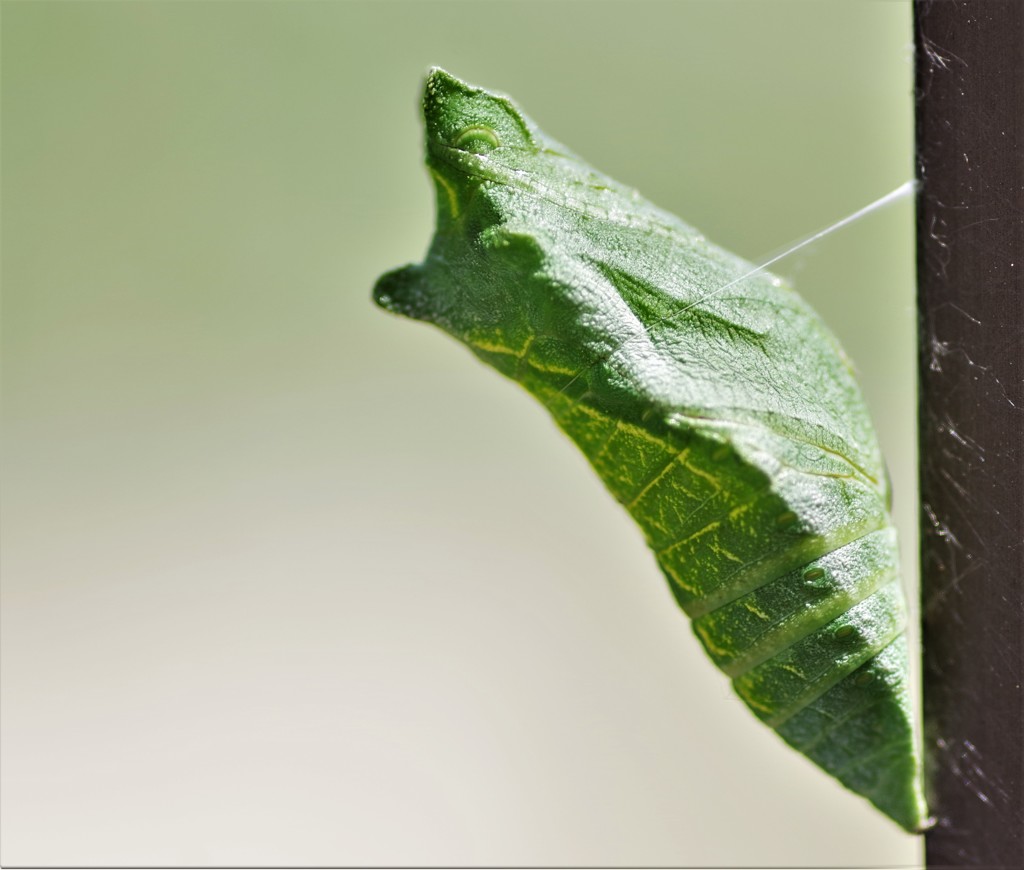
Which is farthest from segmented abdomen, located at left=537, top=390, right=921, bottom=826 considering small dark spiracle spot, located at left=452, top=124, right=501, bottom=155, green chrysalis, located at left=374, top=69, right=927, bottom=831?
small dark spiracle spot, located at left=452, top=124, right=501, bottom=155

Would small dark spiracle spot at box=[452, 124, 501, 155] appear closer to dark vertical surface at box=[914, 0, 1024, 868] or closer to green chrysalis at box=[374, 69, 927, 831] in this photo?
green chrysalis at box=[374, 69, 927, 831]

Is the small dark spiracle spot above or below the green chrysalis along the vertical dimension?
above

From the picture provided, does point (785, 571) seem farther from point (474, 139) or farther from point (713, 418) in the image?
point (474, 139)

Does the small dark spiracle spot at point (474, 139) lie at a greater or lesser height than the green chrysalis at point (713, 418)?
greater

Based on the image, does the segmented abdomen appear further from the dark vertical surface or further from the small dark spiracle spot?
the small dark spiracle spot

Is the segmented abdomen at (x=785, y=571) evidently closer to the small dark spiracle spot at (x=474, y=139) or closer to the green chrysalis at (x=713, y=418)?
the green chrysalis at (x=713, y=418)

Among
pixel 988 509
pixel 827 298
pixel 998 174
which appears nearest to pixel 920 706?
pixel 988 509

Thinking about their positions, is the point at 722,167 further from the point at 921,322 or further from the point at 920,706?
the point at 920,706

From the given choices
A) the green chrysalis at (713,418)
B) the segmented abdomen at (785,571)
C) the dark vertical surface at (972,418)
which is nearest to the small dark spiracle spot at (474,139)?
the green chrysalis at (713,418)
